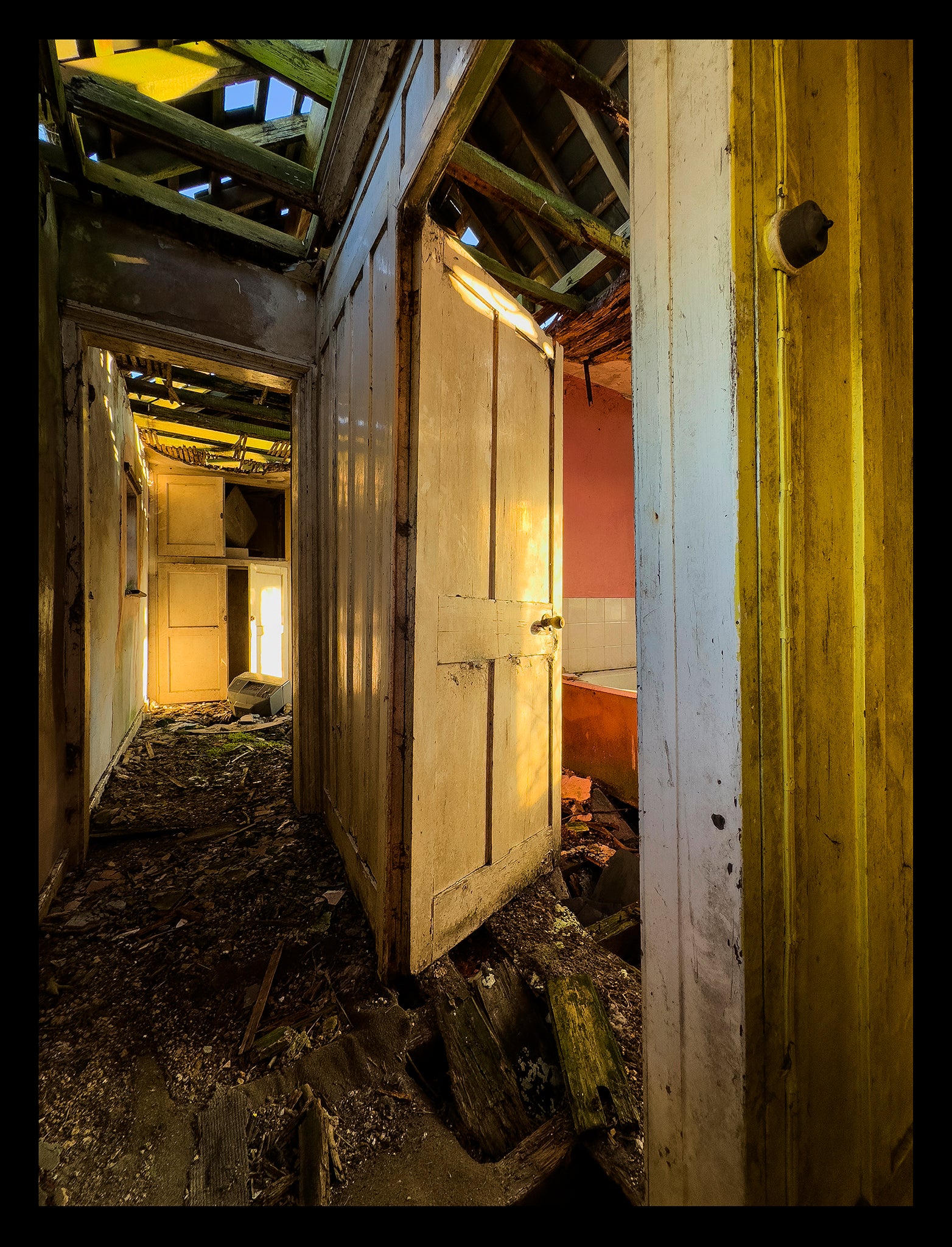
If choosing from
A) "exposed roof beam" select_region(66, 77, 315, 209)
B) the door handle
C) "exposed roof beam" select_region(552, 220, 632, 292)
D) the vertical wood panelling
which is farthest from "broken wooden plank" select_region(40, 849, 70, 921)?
"exposed roof beam" select_region(552, 220, 632, 292)

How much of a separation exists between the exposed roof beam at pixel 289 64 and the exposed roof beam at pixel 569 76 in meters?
0.88

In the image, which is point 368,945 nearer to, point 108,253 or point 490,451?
point 490,451

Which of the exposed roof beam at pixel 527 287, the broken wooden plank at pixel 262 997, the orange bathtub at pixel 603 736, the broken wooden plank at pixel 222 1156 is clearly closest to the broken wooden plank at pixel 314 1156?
the broken wooden plank at pixel 222 1156

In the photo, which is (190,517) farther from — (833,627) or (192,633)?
(833,627)

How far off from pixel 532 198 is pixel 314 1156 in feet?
12.3

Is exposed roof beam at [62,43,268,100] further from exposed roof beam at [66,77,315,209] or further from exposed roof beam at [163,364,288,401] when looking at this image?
exposed roof beam at [163,364,288,401]

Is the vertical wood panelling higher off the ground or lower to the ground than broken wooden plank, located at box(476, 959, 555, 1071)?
higher

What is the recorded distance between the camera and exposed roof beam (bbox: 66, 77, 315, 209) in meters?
2.04

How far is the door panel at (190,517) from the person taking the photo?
22.0 ft

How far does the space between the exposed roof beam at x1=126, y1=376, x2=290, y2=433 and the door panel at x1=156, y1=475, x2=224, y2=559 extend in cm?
197

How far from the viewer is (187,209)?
2479 mm

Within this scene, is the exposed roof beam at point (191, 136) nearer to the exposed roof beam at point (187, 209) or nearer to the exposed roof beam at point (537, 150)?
the exposed roof beam at point (187, 209)

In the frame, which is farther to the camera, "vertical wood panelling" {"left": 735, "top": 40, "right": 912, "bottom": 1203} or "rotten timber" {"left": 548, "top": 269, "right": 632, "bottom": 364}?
"rotten timber" {"left": 548, "top": 269, "right": 632, "bottom": 364}
